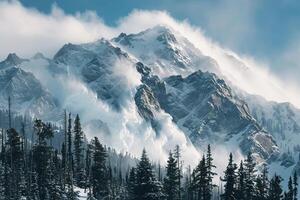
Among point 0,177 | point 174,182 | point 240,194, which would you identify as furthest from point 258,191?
point 0,177

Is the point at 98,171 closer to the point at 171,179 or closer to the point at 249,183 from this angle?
the point at 171,179

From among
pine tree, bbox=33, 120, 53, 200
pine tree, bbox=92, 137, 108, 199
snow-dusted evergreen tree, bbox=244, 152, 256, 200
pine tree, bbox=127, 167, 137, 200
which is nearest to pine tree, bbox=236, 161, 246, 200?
snow-dusted evergreen tree, bbox=244, 152, 256, 200

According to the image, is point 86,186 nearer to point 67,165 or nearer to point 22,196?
point 67,165

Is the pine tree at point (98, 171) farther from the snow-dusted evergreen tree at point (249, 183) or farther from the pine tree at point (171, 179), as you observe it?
the snow-dusted evergreen tree at point (249, 183)

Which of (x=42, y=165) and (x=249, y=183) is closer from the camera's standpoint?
(x=42, y=165)

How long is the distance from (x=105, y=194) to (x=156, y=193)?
35.4 m

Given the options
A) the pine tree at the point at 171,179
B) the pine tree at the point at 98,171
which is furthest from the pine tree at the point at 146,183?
the pine tree at the point at 98,171

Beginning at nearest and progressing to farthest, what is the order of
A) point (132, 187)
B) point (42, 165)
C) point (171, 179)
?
point (132, 187) → point (42, 165) → point (171, 179)

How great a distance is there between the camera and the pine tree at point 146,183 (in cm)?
10038

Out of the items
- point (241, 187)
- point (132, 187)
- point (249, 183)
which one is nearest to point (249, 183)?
point (249, 183)

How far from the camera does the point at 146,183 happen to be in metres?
101

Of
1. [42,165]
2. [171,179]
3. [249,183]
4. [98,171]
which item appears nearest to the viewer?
[42,165]

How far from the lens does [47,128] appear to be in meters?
130

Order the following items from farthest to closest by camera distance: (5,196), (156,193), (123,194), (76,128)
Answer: (123,194) → (76,128) → (5,196) → (156,193)
